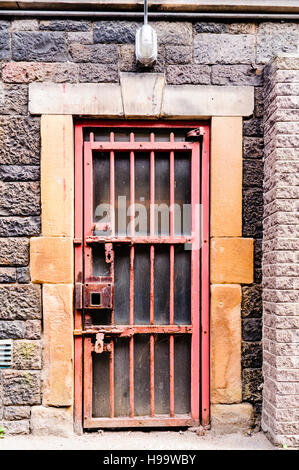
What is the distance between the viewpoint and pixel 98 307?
338 centimetres

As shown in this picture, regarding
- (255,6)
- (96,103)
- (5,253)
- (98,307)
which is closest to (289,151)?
(255,6)

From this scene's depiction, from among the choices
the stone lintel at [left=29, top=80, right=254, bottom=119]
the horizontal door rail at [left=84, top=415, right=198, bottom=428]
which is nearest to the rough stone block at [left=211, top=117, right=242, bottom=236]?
the stone lintel at [left=29, top=80, right=254, bottom=119]

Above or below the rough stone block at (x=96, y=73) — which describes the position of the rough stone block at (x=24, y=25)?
above

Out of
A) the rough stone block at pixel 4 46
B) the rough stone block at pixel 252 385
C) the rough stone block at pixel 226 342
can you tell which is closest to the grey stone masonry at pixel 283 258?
the rough stone block at pixel 252 385

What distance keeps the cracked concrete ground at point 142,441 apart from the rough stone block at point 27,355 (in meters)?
0.53

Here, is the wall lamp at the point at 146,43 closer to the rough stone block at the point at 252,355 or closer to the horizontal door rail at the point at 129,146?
the horizontal door rail at the point at 129,146

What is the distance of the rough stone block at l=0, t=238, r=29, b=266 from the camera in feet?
11.0

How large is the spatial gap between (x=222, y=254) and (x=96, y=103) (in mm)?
1545

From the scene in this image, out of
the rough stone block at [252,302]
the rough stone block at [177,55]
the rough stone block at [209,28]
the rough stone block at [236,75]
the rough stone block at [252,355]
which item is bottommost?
the rough stone block at [252,355]

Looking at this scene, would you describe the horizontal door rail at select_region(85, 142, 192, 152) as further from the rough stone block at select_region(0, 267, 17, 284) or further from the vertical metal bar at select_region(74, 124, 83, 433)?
the rough stone block at select_region(0, 267, 17, 284)

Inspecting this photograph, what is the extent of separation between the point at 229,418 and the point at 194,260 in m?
1.26

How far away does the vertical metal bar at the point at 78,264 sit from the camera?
339 centimetres

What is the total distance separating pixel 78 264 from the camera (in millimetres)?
3430

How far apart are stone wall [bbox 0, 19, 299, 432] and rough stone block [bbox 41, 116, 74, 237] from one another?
0.23 ft
